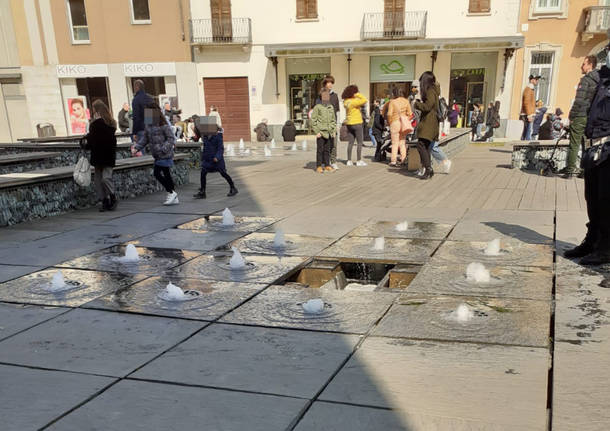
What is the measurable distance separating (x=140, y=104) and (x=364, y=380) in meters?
9.52

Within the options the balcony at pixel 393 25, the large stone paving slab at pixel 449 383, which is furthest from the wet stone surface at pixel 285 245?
the balcony at pixel 393 25

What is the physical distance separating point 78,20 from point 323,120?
1972 cm

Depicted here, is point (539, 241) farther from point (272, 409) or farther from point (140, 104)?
point (140, 104)

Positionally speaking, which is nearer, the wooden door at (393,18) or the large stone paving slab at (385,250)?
the large stone paving slab at (385,250)

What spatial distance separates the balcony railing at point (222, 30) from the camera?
24.4 m

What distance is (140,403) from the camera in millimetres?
2645

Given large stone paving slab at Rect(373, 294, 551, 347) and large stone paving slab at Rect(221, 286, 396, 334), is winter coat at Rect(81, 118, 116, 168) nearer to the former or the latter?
large stone paving slab at Rect(221, 286, 396, 334)

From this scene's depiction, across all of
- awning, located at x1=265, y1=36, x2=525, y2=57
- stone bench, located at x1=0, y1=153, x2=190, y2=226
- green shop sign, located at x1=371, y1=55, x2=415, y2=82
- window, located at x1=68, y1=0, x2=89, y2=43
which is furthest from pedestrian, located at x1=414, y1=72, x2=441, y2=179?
window, located at x1=68, y1=0, x2=89, y2=43

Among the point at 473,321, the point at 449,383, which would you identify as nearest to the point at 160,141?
the point at 473,321

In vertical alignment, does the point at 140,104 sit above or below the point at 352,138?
above

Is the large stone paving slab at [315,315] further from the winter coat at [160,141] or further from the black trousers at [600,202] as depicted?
the winter coat at [160,141]

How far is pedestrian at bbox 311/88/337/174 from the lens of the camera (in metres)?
10.9

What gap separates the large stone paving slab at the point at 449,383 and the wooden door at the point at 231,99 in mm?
23129

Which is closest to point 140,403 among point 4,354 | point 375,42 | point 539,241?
point 4,354
